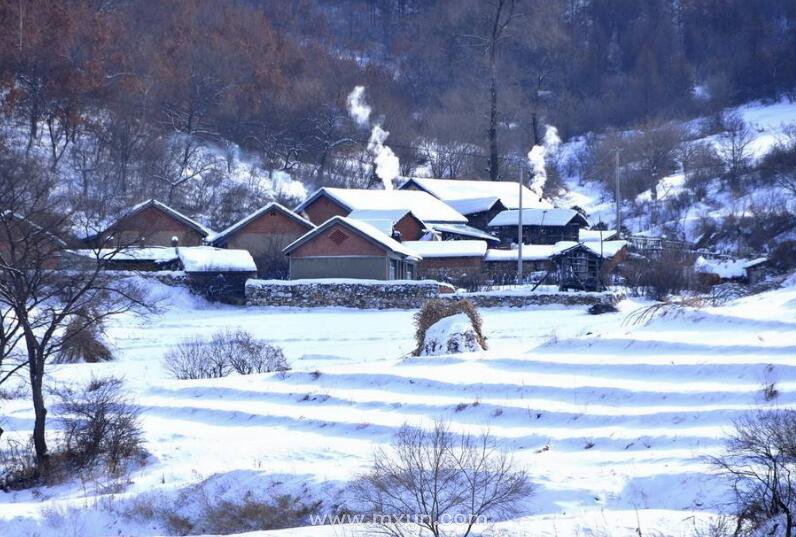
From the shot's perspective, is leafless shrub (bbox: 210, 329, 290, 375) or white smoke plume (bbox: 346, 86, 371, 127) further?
Answer: white smoke plume (bbox: 346, 86, 371, 127)

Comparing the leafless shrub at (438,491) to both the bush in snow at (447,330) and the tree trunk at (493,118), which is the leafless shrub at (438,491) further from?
the tree trunk at (493,118)

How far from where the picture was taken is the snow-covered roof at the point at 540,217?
6438 cm

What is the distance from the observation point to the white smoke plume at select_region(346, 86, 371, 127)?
268ft

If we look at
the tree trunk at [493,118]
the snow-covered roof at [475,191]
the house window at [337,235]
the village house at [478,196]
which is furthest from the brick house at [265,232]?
the tree trunk at [493,118]

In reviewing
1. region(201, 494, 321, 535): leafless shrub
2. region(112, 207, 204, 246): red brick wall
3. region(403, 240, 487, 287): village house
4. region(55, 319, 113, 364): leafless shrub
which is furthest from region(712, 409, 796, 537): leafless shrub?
region(112, 207, 204, 246): red brick wall

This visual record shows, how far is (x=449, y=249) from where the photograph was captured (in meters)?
53.5

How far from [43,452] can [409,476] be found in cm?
857

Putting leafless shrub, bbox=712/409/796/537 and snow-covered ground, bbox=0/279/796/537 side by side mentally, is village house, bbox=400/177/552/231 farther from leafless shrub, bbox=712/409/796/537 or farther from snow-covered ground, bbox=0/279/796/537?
leafless shrub, bbox=712/409/796/537

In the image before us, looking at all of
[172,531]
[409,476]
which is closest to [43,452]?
[172,531]

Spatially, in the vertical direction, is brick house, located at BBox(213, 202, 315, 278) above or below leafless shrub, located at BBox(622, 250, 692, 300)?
above

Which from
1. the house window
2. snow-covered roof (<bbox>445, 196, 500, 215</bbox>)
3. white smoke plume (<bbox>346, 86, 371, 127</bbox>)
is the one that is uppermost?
white smoke plume (<bbox>346, 86, 371, 127</bbox>)

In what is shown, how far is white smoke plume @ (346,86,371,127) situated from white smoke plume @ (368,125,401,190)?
6.79 ft

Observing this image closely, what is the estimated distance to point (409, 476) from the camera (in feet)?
37.0

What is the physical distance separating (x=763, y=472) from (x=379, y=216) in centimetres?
4692
